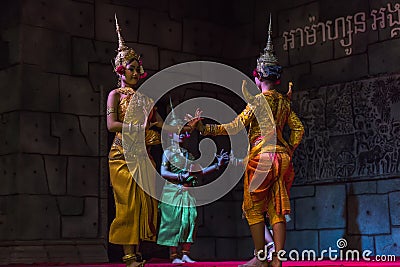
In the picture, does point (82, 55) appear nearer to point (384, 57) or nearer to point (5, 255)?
point (5, 255)

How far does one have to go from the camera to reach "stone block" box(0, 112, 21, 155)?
7.62 meters

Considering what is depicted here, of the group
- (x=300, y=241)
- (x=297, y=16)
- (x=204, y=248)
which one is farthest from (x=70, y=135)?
(x=297, y=16)

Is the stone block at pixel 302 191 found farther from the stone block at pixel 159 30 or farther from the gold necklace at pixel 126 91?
the gold necklace at pixel 126 91

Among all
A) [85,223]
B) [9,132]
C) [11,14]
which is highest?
[11,14]

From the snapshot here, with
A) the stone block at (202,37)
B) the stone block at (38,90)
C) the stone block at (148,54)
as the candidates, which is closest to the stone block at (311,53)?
the stone block at (202,37)

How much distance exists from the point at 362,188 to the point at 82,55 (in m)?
3.35

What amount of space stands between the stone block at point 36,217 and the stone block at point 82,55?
144cm

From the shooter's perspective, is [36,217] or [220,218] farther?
[220,218]

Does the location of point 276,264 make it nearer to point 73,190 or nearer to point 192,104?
point 73,190

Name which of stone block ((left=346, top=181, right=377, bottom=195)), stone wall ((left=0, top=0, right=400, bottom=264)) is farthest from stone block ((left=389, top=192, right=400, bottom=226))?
stone block ((left=346, top=181, right=377, bottom=195))

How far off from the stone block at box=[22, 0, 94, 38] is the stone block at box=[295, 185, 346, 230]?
306 centimetres

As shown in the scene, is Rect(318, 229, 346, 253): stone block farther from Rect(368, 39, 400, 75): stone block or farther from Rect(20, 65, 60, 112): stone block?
Rect(20, 65, 60, 112): stone block

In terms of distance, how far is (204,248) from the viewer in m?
8.82

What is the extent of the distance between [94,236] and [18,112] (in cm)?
154
